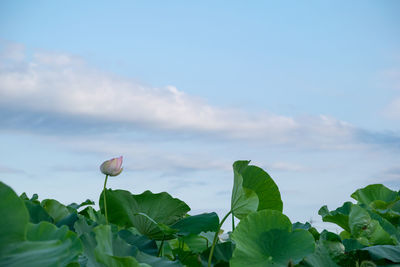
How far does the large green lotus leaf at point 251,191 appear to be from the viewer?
0.99 m

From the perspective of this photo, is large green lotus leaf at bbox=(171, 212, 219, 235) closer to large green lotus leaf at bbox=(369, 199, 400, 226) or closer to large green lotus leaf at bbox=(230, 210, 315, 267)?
large green lotus leaf at bbox=(230, 210, 315, 267)

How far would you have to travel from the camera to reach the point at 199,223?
1078mm

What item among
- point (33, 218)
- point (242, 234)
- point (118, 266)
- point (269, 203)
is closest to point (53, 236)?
point (118, 266)

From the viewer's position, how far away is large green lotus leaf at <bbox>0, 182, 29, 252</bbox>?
1.76 feet

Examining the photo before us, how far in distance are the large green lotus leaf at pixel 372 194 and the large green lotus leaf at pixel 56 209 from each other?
136 cm

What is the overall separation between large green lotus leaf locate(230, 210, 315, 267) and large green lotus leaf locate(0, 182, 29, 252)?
47 cm

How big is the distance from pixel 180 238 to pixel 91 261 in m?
0.35

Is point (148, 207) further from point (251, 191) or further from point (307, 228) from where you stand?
point (307, 228)

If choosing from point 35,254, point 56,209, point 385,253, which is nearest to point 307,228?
point 385,253

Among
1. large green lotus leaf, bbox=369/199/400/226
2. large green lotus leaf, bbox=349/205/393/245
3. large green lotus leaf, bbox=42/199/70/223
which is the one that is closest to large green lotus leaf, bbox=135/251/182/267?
large green lotus leaf, bbox=42/199/70/223

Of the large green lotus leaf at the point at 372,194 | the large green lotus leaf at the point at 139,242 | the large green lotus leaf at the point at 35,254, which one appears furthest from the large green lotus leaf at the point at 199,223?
the large green lotus leaf at the point at 372,194

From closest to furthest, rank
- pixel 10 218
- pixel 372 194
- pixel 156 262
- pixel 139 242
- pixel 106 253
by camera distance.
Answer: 1. pixel 10 218
2. pixel 106 253
3. pixel 156 262
4. pixel 139 242
5. pixel 372 194

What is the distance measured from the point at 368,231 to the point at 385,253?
0.12 metres

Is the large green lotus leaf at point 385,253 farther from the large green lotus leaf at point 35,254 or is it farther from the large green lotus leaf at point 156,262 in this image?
the large green lotus leaf at point 35,254
